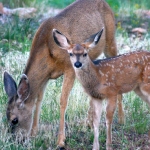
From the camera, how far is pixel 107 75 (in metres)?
9.55

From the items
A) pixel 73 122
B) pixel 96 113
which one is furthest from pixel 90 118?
pixel 96 113

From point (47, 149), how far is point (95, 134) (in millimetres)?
739

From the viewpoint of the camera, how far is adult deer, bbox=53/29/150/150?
9.33 m

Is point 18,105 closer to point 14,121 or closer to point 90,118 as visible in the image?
point 14,121

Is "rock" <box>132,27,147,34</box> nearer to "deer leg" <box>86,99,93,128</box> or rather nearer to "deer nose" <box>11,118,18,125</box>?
"deer leg" <box>86,99,93,128</box>

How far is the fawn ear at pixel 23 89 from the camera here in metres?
9.73

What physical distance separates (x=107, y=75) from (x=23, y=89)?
1308mm

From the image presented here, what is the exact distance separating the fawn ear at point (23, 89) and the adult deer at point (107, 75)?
75 centimetres

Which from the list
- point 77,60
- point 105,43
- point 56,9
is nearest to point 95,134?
point 77,60

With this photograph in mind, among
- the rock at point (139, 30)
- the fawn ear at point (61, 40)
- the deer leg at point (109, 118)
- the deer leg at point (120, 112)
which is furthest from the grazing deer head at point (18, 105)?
the rock at point (139, 30)

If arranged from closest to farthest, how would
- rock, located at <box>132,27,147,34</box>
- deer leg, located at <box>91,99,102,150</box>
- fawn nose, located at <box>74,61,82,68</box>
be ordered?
fawn nose, located at <box>74,61,82,68</box>
deer leg, located at <box>91,99,102,150</box>
rock, located at <box>132,27,147,34</box>

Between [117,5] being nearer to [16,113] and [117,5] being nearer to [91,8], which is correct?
[91,8]

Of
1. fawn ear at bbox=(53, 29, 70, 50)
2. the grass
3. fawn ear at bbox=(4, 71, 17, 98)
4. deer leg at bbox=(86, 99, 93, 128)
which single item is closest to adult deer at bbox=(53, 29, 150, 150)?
fawn ear at bbox=(53, 29, 70, 50)

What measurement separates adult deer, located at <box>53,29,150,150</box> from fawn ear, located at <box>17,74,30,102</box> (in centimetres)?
75
